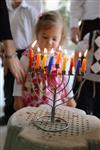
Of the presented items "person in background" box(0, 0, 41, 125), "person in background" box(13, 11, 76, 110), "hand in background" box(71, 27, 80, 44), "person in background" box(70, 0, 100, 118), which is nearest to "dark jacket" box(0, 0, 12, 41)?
"person in background" box(13, 11, 76, 110)

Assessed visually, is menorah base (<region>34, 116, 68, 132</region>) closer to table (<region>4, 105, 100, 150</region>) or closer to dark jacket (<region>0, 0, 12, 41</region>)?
table (<region>4, 105, 100, 150</region>)

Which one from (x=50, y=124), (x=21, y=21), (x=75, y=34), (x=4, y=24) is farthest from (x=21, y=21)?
(x=50, y=124)

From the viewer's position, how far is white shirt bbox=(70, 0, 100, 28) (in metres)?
1.84

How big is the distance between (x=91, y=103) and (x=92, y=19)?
466mm

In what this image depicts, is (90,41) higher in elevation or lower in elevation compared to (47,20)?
lower

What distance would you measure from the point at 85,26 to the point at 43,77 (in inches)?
20.8

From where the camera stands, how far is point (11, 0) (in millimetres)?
2008

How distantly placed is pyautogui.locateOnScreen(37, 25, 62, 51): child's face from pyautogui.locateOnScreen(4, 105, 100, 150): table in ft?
1.73

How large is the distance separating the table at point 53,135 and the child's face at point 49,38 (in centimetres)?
53

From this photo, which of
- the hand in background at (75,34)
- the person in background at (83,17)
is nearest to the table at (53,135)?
the person in background at (83,17)

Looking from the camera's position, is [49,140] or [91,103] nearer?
[49,140]

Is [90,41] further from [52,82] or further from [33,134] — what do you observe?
[33,134]

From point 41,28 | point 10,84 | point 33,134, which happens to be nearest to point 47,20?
point 41,28

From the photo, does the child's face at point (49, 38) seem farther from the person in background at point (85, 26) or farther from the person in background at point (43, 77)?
the person in background at point (85, 26)
